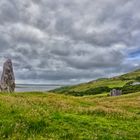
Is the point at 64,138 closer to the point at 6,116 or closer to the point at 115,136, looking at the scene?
the point at 115,136

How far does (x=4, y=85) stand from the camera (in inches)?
2472

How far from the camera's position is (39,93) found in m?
53.7

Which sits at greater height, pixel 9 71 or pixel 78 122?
pixel 9 71

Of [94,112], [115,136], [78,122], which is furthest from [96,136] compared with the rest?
[94,112]

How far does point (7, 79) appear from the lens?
63.5m

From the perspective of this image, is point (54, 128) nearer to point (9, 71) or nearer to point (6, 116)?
point (6, 116)

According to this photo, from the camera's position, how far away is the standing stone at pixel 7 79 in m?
62.5

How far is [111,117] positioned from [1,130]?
477 inches

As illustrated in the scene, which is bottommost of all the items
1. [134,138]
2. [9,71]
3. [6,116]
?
[134,138]

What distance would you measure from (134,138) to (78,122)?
12.2 ft

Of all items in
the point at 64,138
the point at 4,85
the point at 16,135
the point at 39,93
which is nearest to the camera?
the point at 16,135

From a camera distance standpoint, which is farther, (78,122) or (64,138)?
(78,122)

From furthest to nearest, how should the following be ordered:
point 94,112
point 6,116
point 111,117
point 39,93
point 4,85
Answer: point 4,85, point 39,93, point 94,112, point 111,117, point 6,116

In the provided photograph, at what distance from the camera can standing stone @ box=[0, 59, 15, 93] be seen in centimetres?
6248
